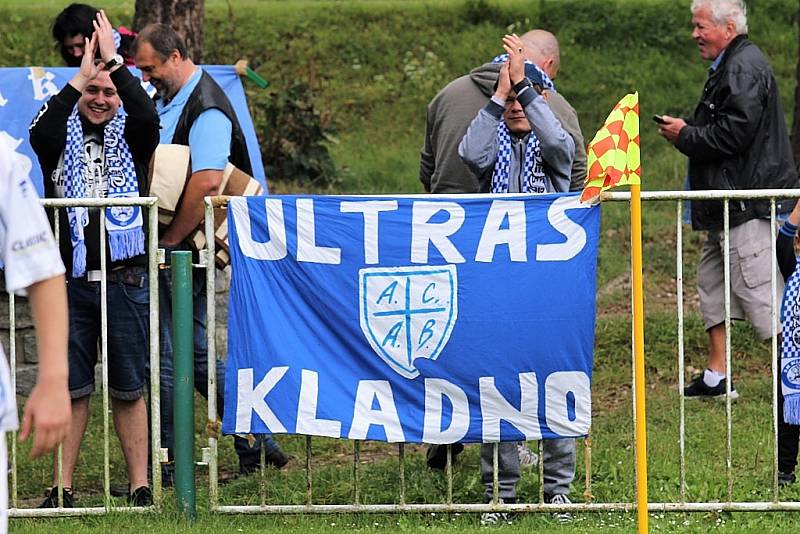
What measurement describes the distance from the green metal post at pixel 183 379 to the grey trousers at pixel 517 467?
127 cm

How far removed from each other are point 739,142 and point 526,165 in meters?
1.93

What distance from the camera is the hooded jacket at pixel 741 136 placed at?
773 centimetres

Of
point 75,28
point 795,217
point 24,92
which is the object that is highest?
point 75,28

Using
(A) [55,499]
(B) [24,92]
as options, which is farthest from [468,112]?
A: (B) [24,92]

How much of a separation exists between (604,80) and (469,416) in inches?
407

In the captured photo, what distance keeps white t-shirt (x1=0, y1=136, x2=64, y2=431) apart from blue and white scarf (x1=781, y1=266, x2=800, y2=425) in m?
3.61

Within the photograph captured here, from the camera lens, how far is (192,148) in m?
6.86

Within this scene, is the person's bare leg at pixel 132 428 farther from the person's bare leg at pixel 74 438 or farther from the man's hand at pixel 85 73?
the man's hand at pixel 85 73

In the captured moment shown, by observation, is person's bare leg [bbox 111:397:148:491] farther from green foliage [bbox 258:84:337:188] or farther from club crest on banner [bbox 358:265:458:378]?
green foliage [bbox 258:84:337:188]

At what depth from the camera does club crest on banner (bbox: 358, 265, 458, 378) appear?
577cm

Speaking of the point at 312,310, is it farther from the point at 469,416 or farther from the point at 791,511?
the point at 791,511

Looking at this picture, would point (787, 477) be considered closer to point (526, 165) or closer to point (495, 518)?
point (495, 518)

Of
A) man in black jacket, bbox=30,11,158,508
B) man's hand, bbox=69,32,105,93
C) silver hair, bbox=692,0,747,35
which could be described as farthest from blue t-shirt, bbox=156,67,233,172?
silver hair, bbox=692,0,747,35

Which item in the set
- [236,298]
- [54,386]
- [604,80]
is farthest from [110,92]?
[604,80]
